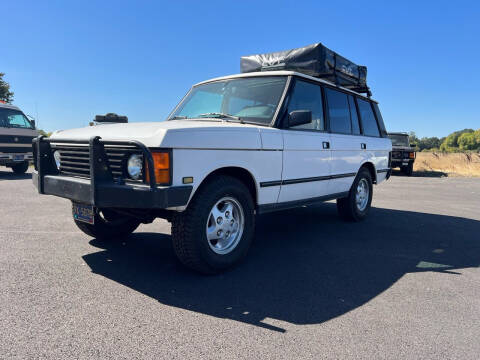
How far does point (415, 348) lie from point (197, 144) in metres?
2.01

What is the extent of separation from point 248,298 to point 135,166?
1344 millimetres

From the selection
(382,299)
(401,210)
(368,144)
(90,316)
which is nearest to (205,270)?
(90,316)

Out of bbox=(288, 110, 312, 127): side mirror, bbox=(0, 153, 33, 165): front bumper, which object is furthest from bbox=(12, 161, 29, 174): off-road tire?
bbox=(288, 110, 312, 127): side mirror

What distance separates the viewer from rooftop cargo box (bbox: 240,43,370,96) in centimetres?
470

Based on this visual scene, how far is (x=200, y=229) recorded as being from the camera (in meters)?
2.90

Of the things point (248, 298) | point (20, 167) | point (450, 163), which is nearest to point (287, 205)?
point (248, 298)

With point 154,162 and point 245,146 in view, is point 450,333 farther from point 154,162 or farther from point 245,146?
point 154,162

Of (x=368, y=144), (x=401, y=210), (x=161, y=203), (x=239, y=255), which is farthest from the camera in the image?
(x=401, y=210)

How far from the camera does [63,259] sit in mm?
3439

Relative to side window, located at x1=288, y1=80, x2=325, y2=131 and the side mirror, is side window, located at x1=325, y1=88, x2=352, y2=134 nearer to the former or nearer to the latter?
side window, located at x1=288, y1=80, x2=325, y2=131

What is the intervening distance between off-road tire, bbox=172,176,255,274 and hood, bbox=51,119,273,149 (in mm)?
352

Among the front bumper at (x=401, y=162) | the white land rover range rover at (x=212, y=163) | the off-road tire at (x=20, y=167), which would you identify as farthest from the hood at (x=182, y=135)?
the front bumper at (x=401, y=162)

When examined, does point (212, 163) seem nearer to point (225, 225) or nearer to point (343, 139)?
point (225, 225)

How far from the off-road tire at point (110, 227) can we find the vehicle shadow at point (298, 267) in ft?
0.39
